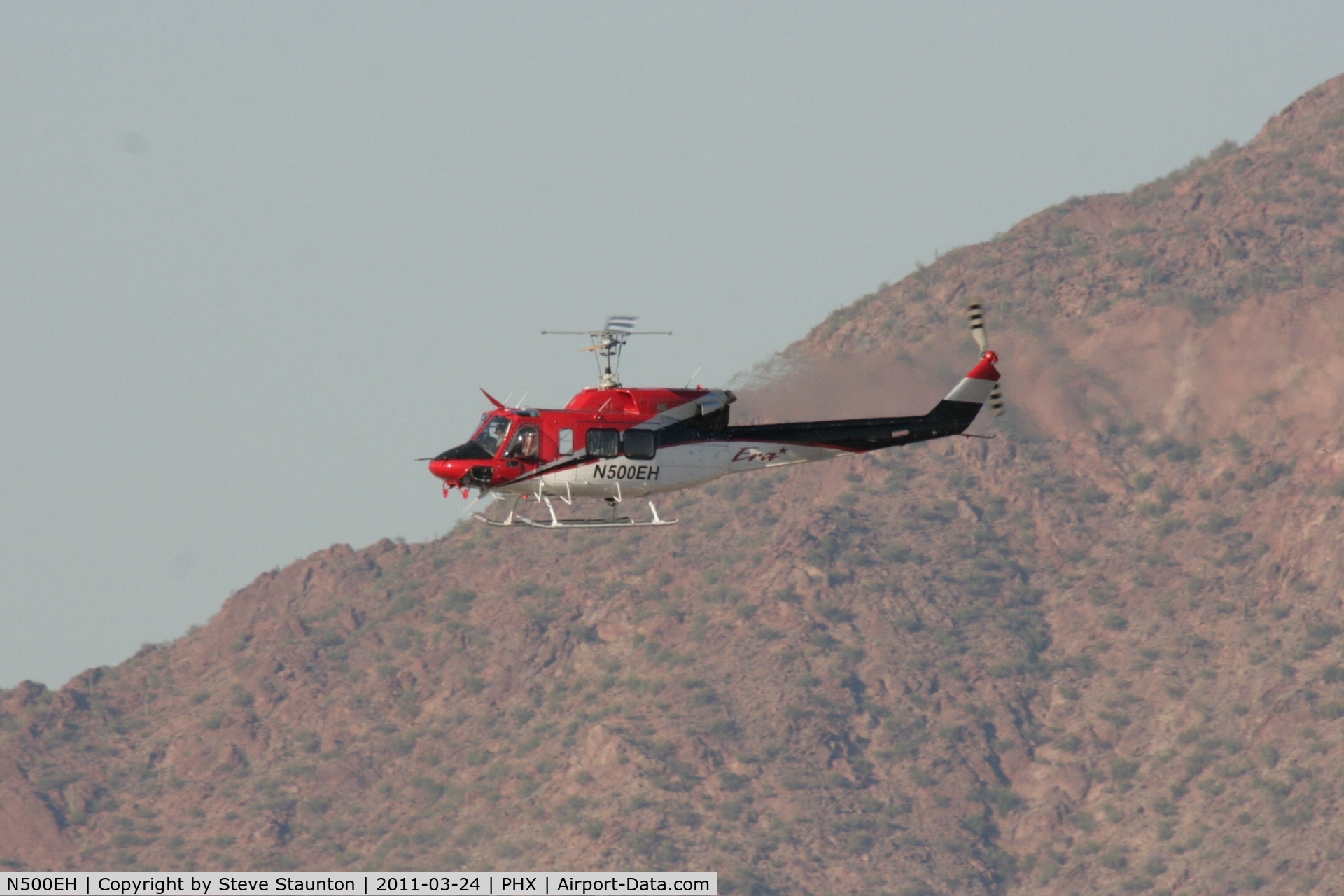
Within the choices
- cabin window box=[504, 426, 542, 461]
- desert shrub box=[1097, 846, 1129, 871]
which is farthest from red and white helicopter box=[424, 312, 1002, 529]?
desert shrub box=[1097, 846, 1129, 871]

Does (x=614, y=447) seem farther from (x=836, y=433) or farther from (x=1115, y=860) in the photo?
(x=1115, y=860)

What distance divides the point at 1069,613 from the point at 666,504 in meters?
32.1

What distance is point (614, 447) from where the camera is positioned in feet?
184

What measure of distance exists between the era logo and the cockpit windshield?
6115mm

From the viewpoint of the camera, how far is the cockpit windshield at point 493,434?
55.6 meters

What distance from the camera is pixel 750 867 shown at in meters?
149

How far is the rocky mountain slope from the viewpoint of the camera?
153500 millimetres

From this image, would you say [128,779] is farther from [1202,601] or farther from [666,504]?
[1202,601]

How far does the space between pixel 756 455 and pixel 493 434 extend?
7.08 metres

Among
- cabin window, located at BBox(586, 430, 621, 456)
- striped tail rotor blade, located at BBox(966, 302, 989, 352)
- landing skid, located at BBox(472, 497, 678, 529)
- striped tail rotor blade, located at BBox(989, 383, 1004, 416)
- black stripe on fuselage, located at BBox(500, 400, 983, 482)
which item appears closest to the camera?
landing skid, located at BBox(472, 497, 678, 529)

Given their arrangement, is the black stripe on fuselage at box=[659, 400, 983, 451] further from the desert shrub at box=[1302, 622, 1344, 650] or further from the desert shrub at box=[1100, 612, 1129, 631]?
the desert shrub at box=[1100, 612, 1129, 631]

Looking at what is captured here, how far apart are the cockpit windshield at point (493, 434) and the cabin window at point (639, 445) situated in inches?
121

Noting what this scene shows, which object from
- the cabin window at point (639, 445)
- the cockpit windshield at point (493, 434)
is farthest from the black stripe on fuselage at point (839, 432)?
the cockpit windshield at point (493, 434)

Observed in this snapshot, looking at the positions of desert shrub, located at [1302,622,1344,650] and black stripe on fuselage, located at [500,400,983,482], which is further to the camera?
desert shrub, located at [1302,622,1344,650]
